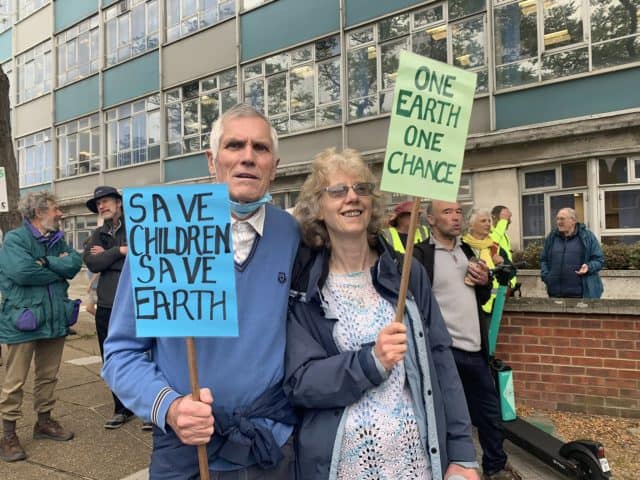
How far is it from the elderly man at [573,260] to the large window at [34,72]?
2483cm

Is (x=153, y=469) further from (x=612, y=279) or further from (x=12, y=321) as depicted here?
(x=612, y=279)

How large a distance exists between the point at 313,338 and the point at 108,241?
10.9 ft

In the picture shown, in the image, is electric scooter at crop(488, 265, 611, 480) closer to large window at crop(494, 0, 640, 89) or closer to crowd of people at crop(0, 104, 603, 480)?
crowd of people at crop(0, 104, 603, 480)

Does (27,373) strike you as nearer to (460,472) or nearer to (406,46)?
(460,472)

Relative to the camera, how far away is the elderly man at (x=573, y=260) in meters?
5.92

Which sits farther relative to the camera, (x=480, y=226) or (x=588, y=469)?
(x=480, y=226)

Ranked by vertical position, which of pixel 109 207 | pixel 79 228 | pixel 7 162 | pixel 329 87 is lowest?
pixel 109 207

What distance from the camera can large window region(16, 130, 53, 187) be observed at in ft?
79.9

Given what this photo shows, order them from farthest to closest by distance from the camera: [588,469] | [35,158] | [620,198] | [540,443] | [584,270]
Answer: [35,158] → [620,198] → [584,270] → [540,443] → [588,469]

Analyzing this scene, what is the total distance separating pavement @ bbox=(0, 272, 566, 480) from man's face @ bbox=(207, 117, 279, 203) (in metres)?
2.57

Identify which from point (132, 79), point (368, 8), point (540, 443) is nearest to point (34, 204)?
point (540, 443)

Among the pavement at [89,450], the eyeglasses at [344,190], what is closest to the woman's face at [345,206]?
the eyeglasses at [344,190]

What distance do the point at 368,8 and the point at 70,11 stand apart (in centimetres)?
1609

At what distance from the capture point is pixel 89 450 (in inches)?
153
